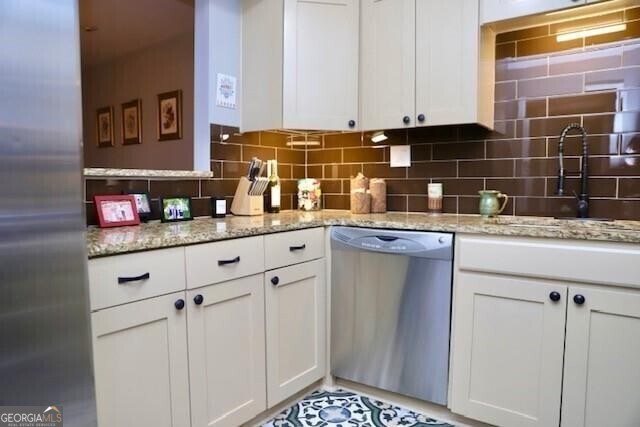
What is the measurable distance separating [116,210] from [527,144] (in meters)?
1.98

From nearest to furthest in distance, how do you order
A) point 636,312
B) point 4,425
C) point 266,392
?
point 4,425 → point 636,312 → point 266,392

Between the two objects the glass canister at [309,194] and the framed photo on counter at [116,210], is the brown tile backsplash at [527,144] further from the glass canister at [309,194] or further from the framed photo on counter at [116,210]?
the glass canister at [309,194]

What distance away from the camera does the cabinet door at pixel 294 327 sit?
6.19 ft

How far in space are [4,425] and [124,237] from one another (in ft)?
2.22

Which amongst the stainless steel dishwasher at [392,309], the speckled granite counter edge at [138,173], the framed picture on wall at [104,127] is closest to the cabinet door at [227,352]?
the stainless steel dishwasher at [392,309]

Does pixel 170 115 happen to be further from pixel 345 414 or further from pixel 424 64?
pixel 345 414

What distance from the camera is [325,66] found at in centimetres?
233

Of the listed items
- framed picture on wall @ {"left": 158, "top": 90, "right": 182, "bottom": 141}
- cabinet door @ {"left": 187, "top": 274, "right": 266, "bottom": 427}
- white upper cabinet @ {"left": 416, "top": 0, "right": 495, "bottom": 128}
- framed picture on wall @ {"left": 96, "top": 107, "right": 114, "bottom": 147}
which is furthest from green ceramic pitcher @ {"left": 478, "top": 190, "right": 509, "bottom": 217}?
framed picture on wall @ {"left": 96, "top": 107, "right": 114, "bottom": 147}

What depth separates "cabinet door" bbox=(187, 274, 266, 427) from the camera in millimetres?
1561

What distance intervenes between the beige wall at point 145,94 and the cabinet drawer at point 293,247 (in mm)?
1106

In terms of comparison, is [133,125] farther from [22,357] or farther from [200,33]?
[22,357]

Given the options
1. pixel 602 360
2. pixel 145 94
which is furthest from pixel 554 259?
pixel 145 94

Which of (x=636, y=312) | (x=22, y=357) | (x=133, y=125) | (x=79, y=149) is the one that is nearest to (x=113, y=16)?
(x=133, y=125)

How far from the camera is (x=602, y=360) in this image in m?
1.58
